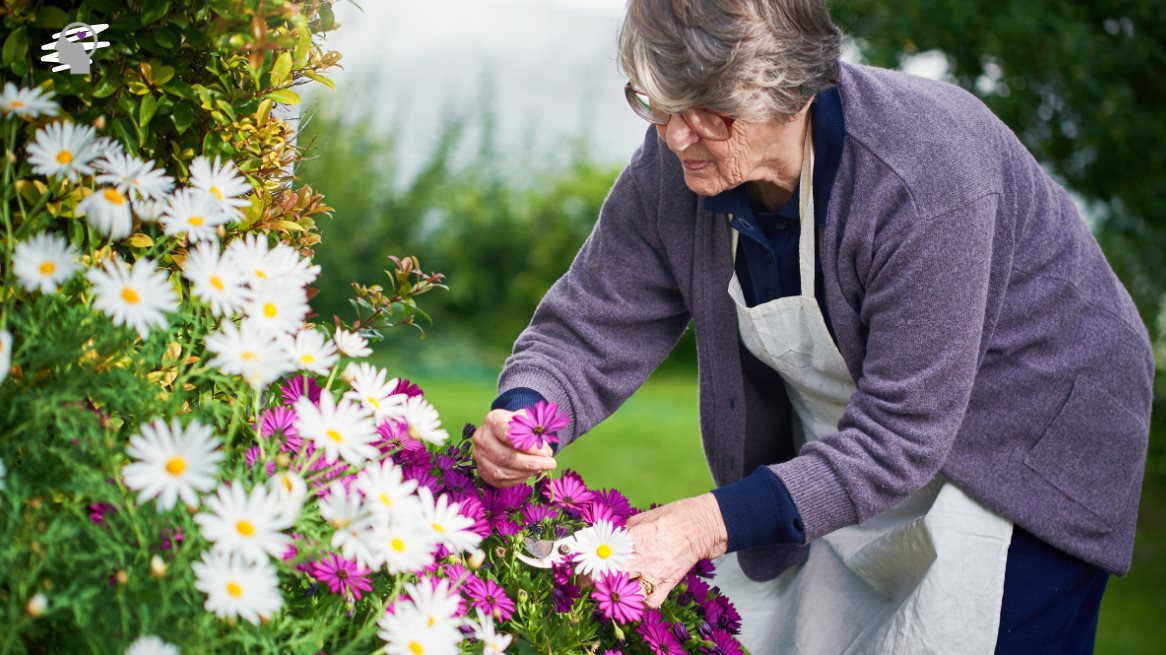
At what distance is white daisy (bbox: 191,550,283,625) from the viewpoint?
0.95 metres

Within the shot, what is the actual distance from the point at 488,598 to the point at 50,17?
2.75 ft

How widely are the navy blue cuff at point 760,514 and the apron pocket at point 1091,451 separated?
0.52 metres

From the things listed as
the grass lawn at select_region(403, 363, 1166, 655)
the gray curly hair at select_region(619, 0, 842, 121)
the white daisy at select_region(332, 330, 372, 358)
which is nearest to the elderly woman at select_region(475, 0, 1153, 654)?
the gray curly hair at select_region(619, 0, 842, 121)

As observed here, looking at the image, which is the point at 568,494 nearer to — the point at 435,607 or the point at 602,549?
the point at 602,549

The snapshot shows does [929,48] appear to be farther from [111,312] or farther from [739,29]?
[111,312]

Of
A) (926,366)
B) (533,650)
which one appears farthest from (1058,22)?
(533,650)

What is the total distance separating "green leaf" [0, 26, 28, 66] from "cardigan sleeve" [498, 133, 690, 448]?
93 centimetres

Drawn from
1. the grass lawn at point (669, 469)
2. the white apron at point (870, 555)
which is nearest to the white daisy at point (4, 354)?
the white apron at point (870, 555)

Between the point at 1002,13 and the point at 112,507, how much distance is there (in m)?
3.68

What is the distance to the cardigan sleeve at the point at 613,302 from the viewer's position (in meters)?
1.96

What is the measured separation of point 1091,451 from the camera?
1885 mm

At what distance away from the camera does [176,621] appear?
3.41 feet

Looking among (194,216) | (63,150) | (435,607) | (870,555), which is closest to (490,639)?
(435,607)

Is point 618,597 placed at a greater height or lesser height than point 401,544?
lesser
